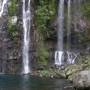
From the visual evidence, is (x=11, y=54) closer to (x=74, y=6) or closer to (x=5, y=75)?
(x=5, y=75)

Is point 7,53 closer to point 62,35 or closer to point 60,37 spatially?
point 60,37

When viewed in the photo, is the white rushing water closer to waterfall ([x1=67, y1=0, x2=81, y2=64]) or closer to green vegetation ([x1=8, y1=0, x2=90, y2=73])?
green vegetation ([x1=8, y1=0, x2=90, y2=73])

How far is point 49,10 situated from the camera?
35.6m

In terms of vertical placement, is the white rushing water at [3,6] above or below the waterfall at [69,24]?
above

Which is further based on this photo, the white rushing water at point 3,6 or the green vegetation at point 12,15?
the white rushing water at point 3,6

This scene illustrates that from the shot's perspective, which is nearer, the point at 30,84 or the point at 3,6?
the point at 30,84

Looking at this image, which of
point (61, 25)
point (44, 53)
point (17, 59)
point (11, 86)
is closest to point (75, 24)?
point (61, 25)

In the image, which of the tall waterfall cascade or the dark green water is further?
the tall waterfall cascade

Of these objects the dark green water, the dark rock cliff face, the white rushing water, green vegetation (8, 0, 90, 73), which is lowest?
the dark green water

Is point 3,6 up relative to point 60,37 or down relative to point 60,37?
up

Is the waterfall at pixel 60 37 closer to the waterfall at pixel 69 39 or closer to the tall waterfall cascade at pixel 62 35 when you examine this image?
the tall waterfall cascade at pixel 62 35

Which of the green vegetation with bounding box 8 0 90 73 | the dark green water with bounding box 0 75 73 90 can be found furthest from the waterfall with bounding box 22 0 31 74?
the dark green water with bounding box 0 75 73 90

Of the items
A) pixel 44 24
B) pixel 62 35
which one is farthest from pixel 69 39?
pixel 44 24

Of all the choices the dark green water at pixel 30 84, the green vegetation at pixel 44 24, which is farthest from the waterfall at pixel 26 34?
the dark green water at pixel 30 84
